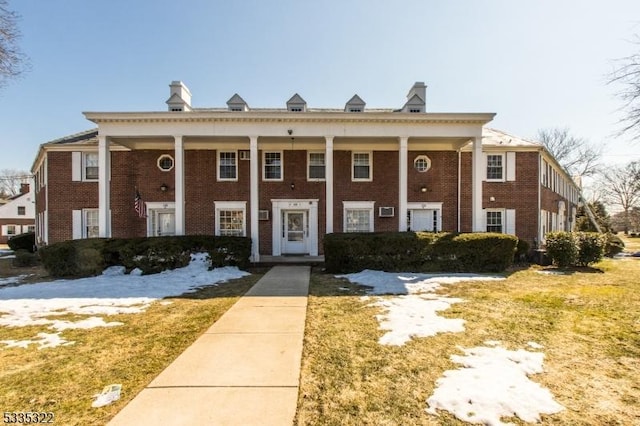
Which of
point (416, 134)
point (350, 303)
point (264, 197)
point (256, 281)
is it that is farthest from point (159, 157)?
point (350, 303)

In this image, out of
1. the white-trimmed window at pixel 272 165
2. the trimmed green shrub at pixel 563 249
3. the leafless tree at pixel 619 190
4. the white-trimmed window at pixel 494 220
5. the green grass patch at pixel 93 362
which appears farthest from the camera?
the leafless tree at pixel 619 190

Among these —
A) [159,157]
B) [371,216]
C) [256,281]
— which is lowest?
[256,281]

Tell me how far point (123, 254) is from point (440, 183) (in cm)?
1278

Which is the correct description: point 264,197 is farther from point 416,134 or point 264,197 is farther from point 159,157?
point 416,134

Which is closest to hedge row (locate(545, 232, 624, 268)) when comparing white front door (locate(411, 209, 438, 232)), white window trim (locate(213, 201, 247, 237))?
white front door (locate(411, 209, 438, 232))

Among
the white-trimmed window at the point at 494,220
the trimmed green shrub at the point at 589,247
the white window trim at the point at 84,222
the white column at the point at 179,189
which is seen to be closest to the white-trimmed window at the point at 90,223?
the white window trim at the point at 84,222

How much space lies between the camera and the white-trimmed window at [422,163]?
1519 cm

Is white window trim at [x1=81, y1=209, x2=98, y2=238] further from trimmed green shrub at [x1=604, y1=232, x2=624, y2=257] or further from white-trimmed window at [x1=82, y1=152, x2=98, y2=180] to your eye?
trimmed green shrub at [x1=604, y1=232, x2=624, y2=257]

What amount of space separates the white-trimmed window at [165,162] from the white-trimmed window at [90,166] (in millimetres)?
2954

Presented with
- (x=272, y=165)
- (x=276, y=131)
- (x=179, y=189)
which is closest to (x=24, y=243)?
(x=179, y=189)

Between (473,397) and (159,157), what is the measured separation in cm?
1533

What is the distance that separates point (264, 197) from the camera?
1500 centimetres

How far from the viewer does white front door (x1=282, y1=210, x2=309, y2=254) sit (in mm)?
15086

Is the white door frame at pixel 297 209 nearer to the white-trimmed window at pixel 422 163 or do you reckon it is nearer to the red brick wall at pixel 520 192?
the white-trimmed window at pixel 422 163
